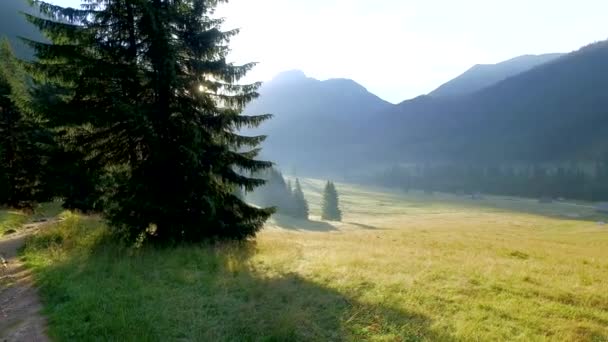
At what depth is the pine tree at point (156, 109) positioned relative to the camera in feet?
41.3

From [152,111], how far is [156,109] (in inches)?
11.2

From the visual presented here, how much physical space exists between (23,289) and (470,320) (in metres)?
11.4

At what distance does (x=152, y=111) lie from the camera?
12734mm

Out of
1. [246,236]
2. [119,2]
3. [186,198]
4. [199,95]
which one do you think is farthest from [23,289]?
[119,2]

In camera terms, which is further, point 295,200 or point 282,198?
point 282,198

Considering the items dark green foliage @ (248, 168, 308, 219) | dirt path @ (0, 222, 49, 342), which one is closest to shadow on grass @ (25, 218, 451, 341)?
dirt path @ (0, 222, 49, 342)

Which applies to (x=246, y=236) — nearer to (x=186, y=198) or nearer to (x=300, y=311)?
(x=186, y=198)

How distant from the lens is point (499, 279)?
1048 centimetres

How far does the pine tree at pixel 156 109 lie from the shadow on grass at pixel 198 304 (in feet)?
6.19

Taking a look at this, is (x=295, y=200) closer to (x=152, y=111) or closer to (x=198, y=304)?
(x=152, y=111)

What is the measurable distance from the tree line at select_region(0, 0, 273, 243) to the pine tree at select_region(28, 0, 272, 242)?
38 millimetres

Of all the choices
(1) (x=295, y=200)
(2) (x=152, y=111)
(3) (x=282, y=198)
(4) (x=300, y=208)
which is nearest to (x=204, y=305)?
(2) (x=152, y=111)

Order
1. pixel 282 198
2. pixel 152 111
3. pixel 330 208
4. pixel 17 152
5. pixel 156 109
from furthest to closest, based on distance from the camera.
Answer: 1. pixel 282 198
2. pixel 330 208
3. pixel 17 152
4. pixel 156 109
5. pixel 152 111

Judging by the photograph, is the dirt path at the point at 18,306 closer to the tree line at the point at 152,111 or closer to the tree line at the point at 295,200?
the tree line at the point at 152,111
